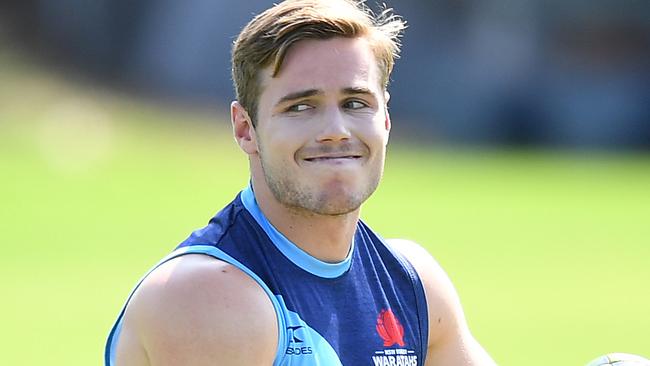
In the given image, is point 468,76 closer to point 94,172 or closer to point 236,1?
point 236,1

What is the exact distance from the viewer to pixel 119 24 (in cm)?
3148

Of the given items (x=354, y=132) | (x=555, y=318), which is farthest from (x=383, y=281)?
(x=555, y=318)

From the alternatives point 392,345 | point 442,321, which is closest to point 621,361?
point 442,321

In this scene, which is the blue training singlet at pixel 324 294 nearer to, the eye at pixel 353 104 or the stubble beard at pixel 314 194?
the stubble beard at pixel 314 194

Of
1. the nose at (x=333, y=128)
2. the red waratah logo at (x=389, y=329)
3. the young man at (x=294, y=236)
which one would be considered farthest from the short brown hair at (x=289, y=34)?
the red waratah logo at (x=389, y=329)

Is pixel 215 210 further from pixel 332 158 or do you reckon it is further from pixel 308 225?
pixel 332 158

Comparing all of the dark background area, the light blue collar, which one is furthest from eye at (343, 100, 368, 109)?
the dark background area

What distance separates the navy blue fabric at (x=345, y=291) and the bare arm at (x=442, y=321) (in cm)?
5

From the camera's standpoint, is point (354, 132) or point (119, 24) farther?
point (119, 24)

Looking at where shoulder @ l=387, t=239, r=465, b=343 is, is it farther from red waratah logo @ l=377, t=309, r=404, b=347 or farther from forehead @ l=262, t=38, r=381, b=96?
forehead @ l=262, t=38, r=381, b=96

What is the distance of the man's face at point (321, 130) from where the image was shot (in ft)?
14.2

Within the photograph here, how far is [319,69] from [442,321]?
1.03 meters

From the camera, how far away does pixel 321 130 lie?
4.32 meters

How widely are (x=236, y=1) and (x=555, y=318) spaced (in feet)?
65.0
